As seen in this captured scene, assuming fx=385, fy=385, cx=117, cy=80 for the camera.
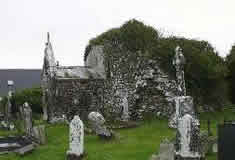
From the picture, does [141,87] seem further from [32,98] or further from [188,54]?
[32,98]

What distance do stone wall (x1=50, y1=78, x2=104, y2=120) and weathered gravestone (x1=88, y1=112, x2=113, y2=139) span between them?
303 inches

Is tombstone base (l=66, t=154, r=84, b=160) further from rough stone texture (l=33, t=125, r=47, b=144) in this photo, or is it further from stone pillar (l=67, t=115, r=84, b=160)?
rough stone texture (l=33, t=125, r=47, b=144)

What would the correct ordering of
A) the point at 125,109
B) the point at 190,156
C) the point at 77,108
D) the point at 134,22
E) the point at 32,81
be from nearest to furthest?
the point at 190,156
the point at 125,109
the point at 77,108
the point at 134,22
the point at 32,81

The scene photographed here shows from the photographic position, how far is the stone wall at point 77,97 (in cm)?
2564

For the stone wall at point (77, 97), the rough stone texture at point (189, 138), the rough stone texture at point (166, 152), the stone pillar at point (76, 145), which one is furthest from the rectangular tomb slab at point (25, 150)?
the stone wall at point (77, 97)

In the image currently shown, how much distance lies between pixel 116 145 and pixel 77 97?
10778 mm

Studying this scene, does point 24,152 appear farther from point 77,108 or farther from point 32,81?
point 32,81

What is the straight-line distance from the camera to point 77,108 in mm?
26094

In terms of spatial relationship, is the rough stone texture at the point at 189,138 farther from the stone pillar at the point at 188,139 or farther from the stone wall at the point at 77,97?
the stone wall at the point at 77,97

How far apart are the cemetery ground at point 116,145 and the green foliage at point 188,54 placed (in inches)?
184

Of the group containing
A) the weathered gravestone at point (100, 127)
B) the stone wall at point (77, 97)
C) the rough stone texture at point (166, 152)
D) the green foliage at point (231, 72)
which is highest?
the green foliage at point (231, 72)

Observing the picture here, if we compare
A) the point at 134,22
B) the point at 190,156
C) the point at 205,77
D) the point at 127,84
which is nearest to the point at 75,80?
the point at 127,84

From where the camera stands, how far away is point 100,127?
677 inches

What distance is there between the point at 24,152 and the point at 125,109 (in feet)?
32.8
